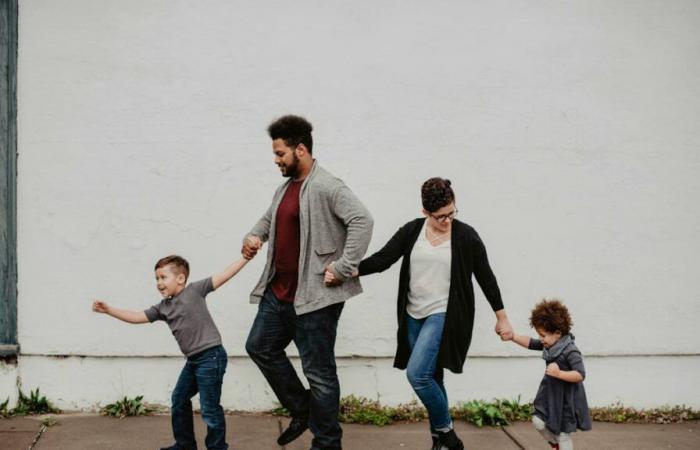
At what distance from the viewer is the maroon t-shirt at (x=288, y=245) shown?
13.6ft

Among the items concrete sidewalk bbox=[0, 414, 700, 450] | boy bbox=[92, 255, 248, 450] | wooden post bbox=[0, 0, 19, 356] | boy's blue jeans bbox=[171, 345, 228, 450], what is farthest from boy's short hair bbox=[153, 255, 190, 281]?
wooden post bbox=[0, 0, 19, 356]

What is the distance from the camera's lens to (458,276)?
4172mm

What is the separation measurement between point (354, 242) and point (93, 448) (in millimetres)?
1993

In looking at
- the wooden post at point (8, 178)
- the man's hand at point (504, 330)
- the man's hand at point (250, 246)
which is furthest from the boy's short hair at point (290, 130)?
the wooden post at point (8, 178)

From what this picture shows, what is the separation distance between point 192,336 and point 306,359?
62 centimetres

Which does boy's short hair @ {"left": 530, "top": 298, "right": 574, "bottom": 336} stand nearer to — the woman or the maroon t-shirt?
the woman

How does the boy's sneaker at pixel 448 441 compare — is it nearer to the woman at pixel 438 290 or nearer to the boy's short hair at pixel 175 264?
the woman at pixel 438 290

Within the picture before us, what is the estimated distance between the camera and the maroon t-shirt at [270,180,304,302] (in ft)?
13.6

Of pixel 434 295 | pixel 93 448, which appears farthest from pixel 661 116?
pixel 93 448

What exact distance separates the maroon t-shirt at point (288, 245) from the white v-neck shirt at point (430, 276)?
2.17 feet

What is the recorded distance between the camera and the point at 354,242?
3.95 m

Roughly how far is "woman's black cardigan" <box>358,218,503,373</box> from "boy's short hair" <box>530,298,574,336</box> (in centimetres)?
32

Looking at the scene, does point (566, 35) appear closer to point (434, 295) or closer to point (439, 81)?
point (439, 81)

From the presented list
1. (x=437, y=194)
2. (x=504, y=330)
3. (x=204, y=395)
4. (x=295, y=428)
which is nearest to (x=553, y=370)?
(x=504, y=330)
